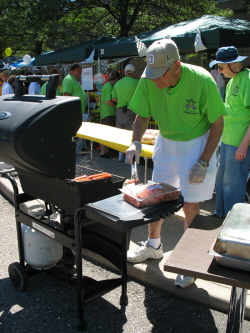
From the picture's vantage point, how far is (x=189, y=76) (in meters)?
2.67

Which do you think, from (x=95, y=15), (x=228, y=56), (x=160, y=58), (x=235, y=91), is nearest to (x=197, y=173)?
(x=160, y=58)

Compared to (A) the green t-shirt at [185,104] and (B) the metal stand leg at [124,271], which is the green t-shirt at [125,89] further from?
(B) the metal stand leg at [124,271]

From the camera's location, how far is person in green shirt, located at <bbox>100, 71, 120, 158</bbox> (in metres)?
7.94

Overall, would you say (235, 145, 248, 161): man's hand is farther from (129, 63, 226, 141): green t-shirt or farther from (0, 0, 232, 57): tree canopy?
(0, 0, 232, 57): tree canopy

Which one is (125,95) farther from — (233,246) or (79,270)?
(233,246)

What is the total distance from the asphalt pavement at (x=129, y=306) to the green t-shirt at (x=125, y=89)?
452cm

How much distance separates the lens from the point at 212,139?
2713mm

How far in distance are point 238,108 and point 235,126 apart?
0.58ft

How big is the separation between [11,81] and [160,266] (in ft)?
25.0

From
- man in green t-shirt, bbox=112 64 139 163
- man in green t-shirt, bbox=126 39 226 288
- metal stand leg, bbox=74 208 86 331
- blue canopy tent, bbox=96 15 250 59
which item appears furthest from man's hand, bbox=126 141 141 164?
man in green t-shirt, bbox=112 64 139 163

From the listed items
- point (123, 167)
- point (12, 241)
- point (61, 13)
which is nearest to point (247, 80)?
point (12, 241)

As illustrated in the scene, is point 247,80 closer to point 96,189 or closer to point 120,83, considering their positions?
point 96,189

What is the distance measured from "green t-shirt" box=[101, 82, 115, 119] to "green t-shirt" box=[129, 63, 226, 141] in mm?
5146

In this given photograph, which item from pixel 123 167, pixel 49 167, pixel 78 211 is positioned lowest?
pixel 123 167
